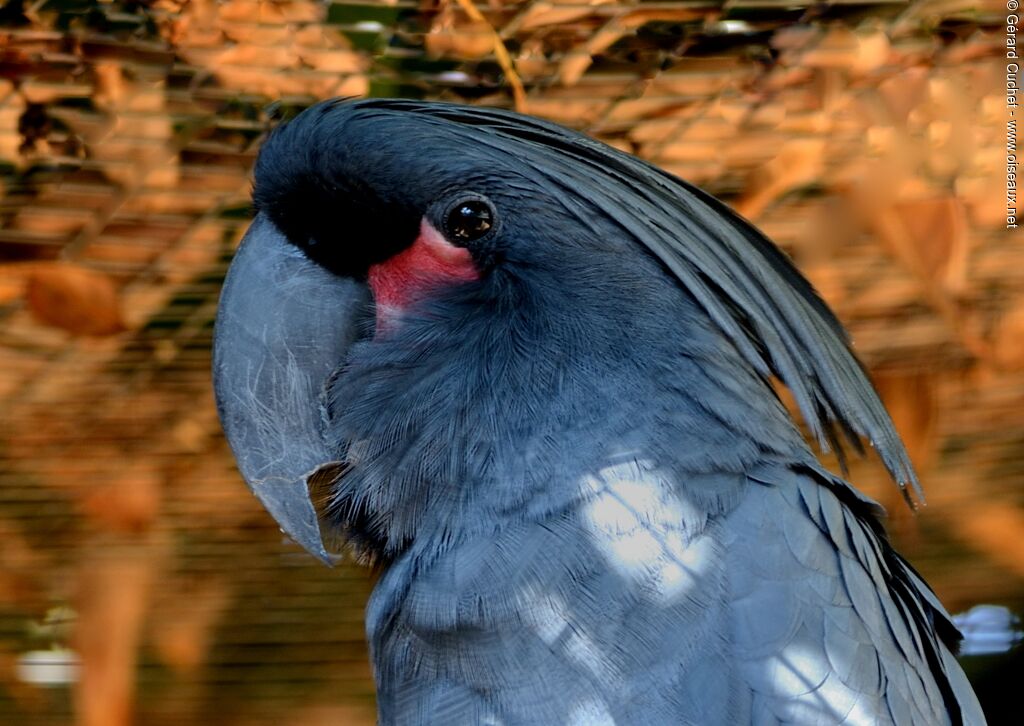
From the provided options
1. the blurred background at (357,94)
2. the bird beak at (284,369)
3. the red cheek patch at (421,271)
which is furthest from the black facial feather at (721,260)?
the blurred background at (357,94)

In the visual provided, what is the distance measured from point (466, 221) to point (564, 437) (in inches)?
14.6

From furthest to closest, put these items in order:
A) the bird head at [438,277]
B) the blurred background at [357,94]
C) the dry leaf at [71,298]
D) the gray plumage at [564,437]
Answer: the dry leaf at [71,298] → the blurred background at [357,94] → the bird head at [438,277] → the gray plumage at [564,437]

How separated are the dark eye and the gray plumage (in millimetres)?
10

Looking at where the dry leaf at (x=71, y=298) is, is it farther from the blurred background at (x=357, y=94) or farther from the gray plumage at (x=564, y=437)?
the gray plumage at (x=564, y=437)

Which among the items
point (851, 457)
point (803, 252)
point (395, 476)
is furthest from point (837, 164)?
point (395, 476)

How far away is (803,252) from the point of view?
8.77 feet

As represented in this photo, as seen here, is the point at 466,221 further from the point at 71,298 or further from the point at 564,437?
the point at 71,298

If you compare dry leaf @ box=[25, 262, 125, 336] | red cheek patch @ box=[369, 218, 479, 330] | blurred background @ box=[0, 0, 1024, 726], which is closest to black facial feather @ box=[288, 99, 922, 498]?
red cheek patch @ box=[369, 218, 479, 330]

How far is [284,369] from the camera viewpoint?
5.39 ft

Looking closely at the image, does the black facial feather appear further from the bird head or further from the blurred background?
the blurred background

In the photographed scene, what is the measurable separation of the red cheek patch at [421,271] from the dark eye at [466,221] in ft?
0.05

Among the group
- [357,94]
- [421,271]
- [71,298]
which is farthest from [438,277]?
[71,298]

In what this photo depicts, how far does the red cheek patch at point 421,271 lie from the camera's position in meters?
1.64

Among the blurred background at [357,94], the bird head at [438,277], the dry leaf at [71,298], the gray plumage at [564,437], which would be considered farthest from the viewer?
the dry leaf at [71,298]
